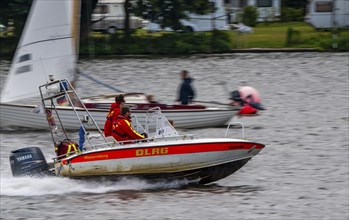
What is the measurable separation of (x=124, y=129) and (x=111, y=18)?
1325 inches

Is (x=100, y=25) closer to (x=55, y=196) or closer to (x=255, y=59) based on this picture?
(x=255, y=59)

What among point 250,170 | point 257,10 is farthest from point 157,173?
point 257,10

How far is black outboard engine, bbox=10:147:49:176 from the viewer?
17.5m

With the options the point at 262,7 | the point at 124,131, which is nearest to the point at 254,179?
the point at 124,131

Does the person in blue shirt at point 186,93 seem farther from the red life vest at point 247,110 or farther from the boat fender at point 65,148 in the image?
the boat fender at point 65,148

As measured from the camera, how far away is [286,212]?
52.0 feet

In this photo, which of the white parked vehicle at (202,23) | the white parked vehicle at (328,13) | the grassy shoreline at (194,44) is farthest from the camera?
the white parked vehicle at (328,13)

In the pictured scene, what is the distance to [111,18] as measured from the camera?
165ft

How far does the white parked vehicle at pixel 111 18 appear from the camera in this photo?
49375mm

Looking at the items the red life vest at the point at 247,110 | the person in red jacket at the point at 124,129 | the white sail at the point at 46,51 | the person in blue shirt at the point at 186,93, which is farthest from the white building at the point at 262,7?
the person in red jacket at the point at 124,129

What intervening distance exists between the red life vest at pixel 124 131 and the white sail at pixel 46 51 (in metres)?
6.23

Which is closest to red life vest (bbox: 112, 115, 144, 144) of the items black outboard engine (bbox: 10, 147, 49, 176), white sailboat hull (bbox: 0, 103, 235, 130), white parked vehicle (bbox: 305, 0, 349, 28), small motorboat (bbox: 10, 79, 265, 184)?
small motorboat (bbox: 10, 79, 265, 184)

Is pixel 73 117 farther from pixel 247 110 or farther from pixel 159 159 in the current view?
pixel 159 159

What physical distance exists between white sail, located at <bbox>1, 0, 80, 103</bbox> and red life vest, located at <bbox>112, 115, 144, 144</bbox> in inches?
245
